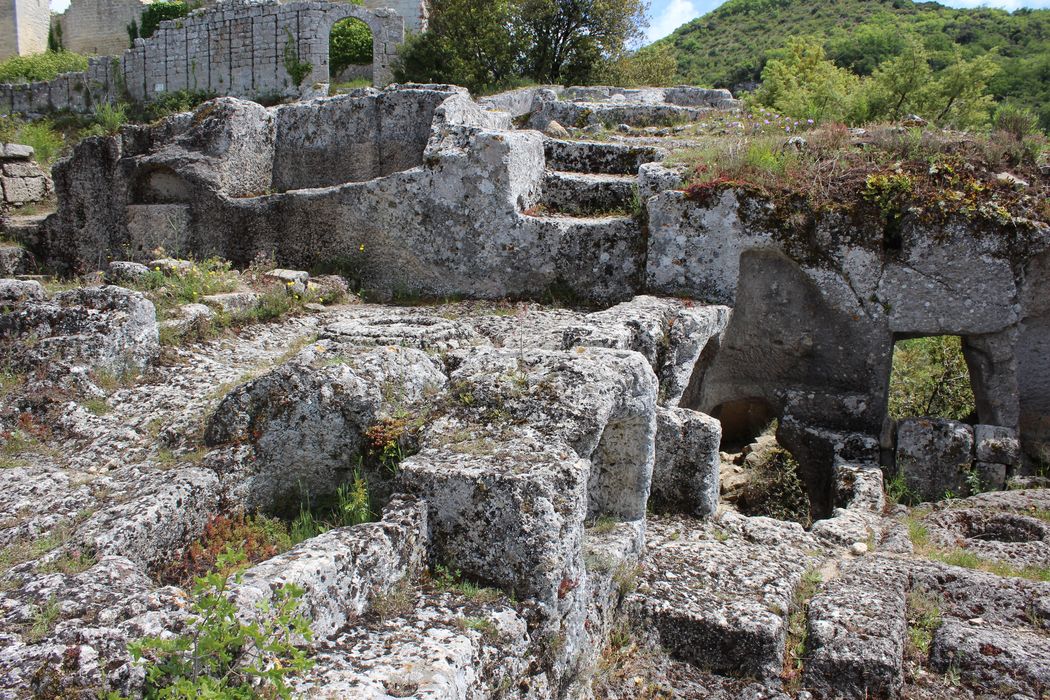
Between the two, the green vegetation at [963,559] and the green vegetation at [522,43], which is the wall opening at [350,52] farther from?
the green vegetation at [963,559]

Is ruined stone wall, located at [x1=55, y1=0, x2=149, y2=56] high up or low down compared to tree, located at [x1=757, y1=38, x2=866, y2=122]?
up

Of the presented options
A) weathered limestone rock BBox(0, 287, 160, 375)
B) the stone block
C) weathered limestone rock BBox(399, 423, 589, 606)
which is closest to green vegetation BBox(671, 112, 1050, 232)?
the stone block

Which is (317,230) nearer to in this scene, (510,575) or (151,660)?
(510,575)

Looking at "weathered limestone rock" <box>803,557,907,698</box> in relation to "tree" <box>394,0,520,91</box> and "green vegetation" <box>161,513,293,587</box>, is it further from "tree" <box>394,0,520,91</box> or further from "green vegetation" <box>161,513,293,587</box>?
"tree" <box>394,0,520,91</box>

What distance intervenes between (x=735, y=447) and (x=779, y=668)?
5517 millimetres

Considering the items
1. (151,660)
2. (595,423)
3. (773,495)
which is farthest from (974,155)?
(151,660)

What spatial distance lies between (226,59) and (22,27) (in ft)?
48.6

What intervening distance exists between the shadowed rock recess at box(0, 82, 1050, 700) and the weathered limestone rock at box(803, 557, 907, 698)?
0.02m

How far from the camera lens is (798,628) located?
14.4ft

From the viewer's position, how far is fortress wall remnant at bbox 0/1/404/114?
58.7ft

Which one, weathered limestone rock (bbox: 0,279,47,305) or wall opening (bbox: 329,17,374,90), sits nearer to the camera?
weathered limestone rock (bbox: 0,279,47,305)

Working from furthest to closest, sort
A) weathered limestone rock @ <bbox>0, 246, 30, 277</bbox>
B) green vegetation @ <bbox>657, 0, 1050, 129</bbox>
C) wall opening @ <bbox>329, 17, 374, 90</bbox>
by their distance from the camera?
green vegetation @ <bbox>657, 0, 1050, 129</bbox> → wall opening @ <bbox>329, 17, 374, 90</bbox> → weathered limestone rock @ <bbox>0, 246, 30, 277</bbox>

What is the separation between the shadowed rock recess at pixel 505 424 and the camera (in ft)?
11.0

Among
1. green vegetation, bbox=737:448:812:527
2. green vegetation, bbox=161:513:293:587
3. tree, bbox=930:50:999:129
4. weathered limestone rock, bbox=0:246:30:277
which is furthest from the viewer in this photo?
tree, bbox=930:50:999:129
